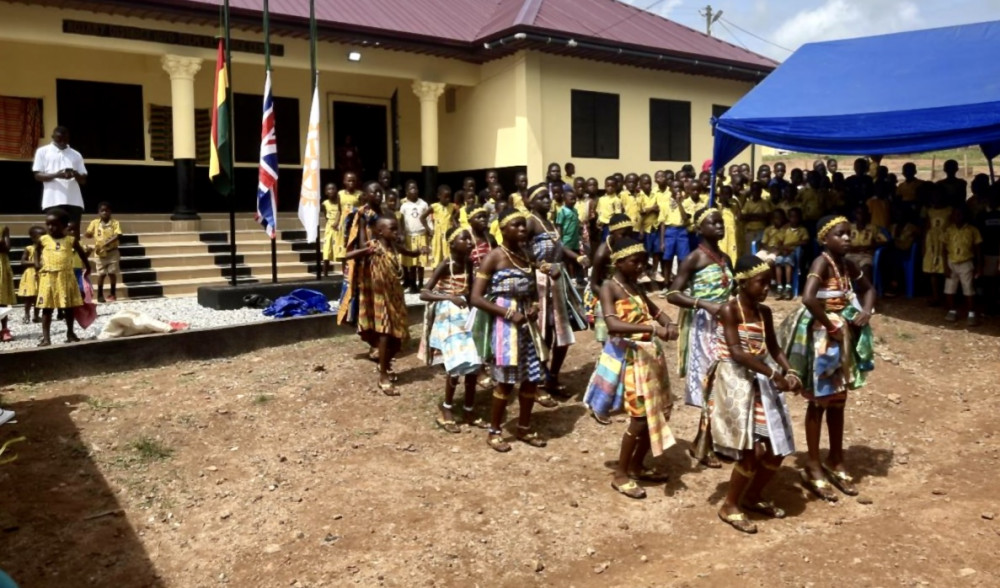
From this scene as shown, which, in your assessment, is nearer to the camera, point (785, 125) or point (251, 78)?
point (785, 125)

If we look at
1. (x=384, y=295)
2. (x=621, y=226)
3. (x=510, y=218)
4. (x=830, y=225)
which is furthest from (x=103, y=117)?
(x=830, y=225)

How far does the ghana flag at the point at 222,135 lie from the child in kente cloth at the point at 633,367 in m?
6.34

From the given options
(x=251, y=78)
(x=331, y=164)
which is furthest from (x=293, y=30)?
(x=331, y=164)

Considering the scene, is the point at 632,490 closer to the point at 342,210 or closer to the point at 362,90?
the point at 342,210

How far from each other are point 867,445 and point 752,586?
251 centimetres

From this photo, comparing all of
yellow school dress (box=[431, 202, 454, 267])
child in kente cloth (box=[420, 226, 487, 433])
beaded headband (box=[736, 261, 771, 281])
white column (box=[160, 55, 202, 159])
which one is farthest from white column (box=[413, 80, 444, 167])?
beaded headband (box=[736, 261, 771, 281])

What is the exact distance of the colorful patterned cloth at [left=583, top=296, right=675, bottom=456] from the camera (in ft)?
14.7

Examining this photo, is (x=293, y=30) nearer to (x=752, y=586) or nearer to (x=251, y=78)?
(x=251, y=78)

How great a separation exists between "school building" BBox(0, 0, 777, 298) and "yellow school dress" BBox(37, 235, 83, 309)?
4.84 m

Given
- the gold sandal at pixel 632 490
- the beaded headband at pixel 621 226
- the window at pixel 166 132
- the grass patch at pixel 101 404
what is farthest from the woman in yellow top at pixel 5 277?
the gold sandal at pixel 632 490

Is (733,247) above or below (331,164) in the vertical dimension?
below

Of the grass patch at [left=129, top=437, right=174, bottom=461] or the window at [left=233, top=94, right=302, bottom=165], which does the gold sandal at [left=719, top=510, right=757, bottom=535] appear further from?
the window at [left=233, top=94, right=302, bottom=165]

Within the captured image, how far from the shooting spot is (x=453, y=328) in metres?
5.67

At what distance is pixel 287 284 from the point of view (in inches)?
398
